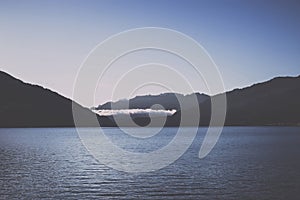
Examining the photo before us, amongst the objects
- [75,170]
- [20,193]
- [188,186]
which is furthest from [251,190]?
[75,170]

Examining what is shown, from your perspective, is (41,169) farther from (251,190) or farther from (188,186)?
(251,190)

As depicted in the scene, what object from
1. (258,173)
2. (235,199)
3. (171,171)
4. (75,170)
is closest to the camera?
(235,199)

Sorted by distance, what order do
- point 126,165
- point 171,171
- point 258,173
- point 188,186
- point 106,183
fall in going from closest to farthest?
1. point 188,186
2. point 106,183
3. point 258,173
4. point 171,171
5. point 126,165

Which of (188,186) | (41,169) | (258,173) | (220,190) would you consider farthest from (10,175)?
(258,173)

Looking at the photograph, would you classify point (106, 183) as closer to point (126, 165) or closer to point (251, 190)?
point (251, 190)

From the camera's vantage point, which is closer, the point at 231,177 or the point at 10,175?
the point at 231,177

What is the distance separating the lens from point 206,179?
259 ft

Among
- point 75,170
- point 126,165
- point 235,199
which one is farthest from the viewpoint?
point 126,165

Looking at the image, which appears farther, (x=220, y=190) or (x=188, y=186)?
(x=188, y=186)

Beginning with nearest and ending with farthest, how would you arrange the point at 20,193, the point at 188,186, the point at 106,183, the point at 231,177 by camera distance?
the point at 20,193, the point at 188,186, the point at 106,183, the point at 231,177

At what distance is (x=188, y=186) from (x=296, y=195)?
61.6 feet

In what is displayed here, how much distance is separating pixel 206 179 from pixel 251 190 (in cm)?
1466

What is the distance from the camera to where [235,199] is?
58438 mm

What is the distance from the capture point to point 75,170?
326 ft
